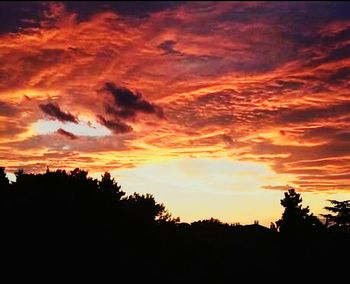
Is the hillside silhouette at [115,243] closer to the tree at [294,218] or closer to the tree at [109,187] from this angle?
the tree at [109,187]

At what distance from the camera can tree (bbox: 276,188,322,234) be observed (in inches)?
2718

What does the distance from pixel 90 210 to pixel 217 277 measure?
10814 millimetres

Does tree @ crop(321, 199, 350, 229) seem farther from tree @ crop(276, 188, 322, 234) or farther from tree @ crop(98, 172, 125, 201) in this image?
tree @ crop(98, 172, 125, 201)

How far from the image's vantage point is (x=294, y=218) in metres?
71.2

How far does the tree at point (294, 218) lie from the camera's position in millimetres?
69031

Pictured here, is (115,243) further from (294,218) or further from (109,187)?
(294,218)

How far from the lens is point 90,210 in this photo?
37.2m

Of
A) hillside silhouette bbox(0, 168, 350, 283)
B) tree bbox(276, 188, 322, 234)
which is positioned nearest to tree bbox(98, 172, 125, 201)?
hillside silhouette bbox(0, 168, 350, 283)

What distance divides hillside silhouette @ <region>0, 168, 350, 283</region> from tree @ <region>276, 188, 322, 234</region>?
13.3 m

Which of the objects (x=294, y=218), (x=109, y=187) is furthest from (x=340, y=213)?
(x=109, y=187)

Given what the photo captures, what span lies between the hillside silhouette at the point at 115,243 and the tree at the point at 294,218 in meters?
13.3

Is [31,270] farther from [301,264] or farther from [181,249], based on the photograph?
[301,264]

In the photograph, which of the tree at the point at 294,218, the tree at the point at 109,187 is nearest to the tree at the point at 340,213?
the tree at the point at 294,218

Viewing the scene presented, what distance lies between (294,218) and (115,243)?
44.4m
